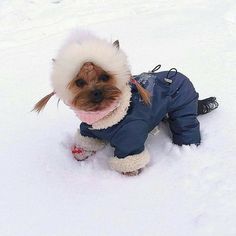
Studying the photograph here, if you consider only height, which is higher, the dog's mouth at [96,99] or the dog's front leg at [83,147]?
the dog's mouth at [96,99]

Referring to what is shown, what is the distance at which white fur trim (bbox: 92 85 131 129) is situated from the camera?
1753 millimetres

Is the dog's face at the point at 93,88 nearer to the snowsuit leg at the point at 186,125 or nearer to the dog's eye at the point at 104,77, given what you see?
the dog's eye at the point at 104,77

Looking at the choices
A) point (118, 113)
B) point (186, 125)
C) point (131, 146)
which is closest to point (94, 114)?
point (118, 113)

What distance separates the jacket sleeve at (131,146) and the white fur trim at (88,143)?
153mm

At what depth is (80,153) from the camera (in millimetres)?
1974

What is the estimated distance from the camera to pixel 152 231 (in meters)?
1.59

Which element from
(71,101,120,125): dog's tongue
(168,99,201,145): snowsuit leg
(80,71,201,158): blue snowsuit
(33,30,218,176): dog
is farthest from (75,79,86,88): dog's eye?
(168,99,201,145): snowsuit leg

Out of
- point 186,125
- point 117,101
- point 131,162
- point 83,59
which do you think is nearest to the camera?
point 83,59

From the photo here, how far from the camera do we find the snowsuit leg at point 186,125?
6.39 ft

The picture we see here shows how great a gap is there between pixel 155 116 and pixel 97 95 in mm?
360

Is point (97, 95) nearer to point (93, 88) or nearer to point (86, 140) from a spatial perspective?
point (93, 88)

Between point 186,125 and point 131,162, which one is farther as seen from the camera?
point 186,125

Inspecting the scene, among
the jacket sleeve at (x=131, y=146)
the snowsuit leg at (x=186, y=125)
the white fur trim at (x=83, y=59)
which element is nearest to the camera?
the white fur trim at (x=83, y=59)

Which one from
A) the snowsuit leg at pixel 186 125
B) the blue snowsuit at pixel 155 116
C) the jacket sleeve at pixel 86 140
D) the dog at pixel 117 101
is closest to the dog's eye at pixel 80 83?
the dog at pixel 117 101
